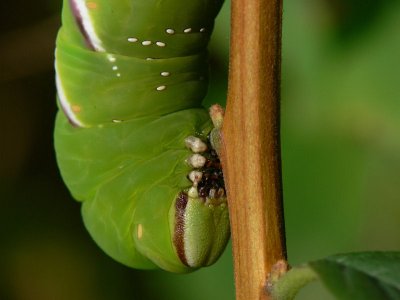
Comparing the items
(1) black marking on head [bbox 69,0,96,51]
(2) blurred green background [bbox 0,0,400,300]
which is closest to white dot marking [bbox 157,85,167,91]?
(1) black marking on head [bbox 69,0,96,51]

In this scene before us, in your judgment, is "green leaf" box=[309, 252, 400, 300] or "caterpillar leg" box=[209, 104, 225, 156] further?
"caterpillar leg" box=[209, 104, 225, 156]

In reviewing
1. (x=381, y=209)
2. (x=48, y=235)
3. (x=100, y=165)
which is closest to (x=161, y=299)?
(x=48, y=235)

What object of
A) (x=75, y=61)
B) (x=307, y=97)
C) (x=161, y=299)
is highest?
(x=75, y=61)

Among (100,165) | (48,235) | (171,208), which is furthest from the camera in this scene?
(48,235)

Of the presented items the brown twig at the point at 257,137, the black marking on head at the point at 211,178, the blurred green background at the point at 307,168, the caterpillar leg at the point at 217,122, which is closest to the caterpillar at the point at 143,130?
the black marking on head at the point at 211,178

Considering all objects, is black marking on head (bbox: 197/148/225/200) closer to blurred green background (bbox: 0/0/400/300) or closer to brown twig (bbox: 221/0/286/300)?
brown twig (bbox: 221/0/286/300)

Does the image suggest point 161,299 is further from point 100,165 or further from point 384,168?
point 100,165

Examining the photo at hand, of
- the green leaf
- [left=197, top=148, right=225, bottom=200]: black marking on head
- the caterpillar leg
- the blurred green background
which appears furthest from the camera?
the blurred green background
